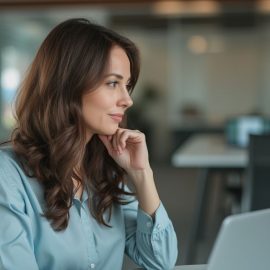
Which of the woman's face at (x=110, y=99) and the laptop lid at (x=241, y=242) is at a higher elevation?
the woman's face at (x=110, y=99)

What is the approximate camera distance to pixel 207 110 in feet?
27.2

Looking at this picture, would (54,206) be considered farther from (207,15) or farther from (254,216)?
(207,15)

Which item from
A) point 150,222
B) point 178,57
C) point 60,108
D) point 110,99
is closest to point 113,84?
point 110,99

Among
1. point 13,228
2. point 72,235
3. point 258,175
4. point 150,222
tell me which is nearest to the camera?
point 13,228

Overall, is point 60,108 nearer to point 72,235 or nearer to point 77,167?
point 77,167

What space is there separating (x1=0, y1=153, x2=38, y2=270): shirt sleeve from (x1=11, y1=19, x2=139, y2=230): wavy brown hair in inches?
2.5

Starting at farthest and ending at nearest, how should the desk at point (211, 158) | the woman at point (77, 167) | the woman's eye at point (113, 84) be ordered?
the desk at point (211, 158), the woman's eye at point (113, 84), the woman at point (77, 167)

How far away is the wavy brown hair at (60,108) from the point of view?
3.90ft

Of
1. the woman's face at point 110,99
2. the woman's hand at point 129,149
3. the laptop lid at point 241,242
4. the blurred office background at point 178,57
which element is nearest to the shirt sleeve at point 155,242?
the woman's hand at point 129,149

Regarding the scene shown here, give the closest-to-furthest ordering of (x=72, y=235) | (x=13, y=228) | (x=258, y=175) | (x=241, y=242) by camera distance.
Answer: (x=241, y=242)
(x=13, y=228)
(x=72, y=235)
(x=258, y=175)

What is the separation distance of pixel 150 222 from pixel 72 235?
0.21 meters

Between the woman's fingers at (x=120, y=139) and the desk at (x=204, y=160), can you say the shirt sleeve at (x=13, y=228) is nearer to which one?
the woman's fingers at (x=120, y=139)

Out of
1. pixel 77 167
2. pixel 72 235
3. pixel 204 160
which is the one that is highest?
pixel 77 167

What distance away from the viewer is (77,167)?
1327 mm
